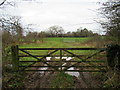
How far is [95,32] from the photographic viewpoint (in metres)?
6.99

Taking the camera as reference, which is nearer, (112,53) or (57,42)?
(112,53)

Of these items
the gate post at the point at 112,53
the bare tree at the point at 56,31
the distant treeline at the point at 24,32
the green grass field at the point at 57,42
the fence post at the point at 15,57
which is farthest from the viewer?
the bare tree at the point at 56,31

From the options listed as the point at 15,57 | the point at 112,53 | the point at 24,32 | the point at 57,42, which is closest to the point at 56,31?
the point at 57,42

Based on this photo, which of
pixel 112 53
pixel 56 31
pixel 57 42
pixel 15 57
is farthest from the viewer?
pixel 56 31

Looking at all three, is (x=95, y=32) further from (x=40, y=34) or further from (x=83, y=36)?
(x=40, y=34)

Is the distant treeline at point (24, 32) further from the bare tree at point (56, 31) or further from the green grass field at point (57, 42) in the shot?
the green grass field at point (57, 42)

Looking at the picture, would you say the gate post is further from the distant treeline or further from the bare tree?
the bare tree

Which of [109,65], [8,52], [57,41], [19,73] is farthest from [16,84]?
[109,65]

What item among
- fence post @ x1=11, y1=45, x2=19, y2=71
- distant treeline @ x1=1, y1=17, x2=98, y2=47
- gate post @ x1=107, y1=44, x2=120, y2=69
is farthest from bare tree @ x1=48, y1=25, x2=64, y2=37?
gate post @ x1=107, y1=44, x2=120, y2=69

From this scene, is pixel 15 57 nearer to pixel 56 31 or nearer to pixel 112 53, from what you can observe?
pixel 56 31

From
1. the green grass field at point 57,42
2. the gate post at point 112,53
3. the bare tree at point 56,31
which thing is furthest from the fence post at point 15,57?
the gate post at point 112,53

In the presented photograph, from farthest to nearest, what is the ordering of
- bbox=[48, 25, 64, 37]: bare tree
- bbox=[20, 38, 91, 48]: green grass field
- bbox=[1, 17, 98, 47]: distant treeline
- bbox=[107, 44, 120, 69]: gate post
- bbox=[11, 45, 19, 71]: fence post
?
bbox=[48, 25, 64, 37]: bare tree, bbox=[20, 38, 91, 48]: green grass field, bbox=[11, 45, 19, 71]: fence post, bbox=[1, 17, 98, 47]: distant treeline, bbox=[107, 44, 120, 69]: gate post

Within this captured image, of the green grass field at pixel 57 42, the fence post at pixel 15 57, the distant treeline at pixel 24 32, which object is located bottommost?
the fence post at pixel 15 57

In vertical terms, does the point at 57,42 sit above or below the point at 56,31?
below
